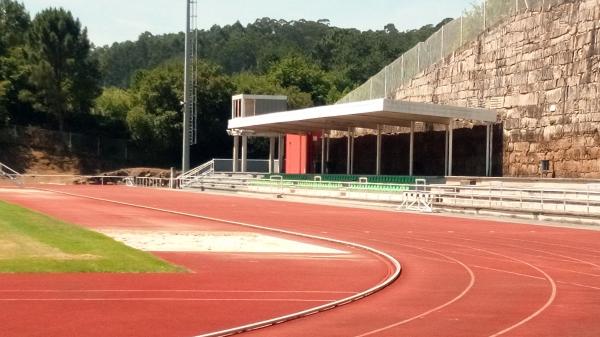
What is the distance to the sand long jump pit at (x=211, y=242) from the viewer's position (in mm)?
20516

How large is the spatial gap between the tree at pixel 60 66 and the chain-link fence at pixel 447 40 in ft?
125

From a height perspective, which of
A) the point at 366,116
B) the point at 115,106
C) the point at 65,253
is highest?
the point at 115,106

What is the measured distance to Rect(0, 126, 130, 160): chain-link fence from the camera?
90938mm

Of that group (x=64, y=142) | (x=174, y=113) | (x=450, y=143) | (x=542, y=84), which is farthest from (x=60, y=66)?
(x=542, y=84)

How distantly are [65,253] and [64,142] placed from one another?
256 feet

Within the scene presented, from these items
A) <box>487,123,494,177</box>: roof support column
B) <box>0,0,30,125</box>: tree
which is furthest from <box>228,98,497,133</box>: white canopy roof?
<box>0,0,30,125</box>: tree

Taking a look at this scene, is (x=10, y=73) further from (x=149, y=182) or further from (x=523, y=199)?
(x=523, y=199)

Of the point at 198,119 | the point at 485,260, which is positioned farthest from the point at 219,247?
the point at 198,119

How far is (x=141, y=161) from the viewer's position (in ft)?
317

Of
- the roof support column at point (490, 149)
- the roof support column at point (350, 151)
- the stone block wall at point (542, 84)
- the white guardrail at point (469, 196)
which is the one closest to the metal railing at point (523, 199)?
the white guardrail at point (469, 196)

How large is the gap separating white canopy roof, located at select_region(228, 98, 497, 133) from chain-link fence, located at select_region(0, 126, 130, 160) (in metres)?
31.4

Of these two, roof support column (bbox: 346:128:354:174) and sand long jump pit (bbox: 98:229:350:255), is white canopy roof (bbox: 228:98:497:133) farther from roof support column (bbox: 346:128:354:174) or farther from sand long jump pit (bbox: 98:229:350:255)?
sand long jump pit (bbox: 98:229:350:255)

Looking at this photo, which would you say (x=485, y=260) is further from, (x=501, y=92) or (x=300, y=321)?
(x=501, y=92)

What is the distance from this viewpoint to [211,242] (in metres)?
22.3
